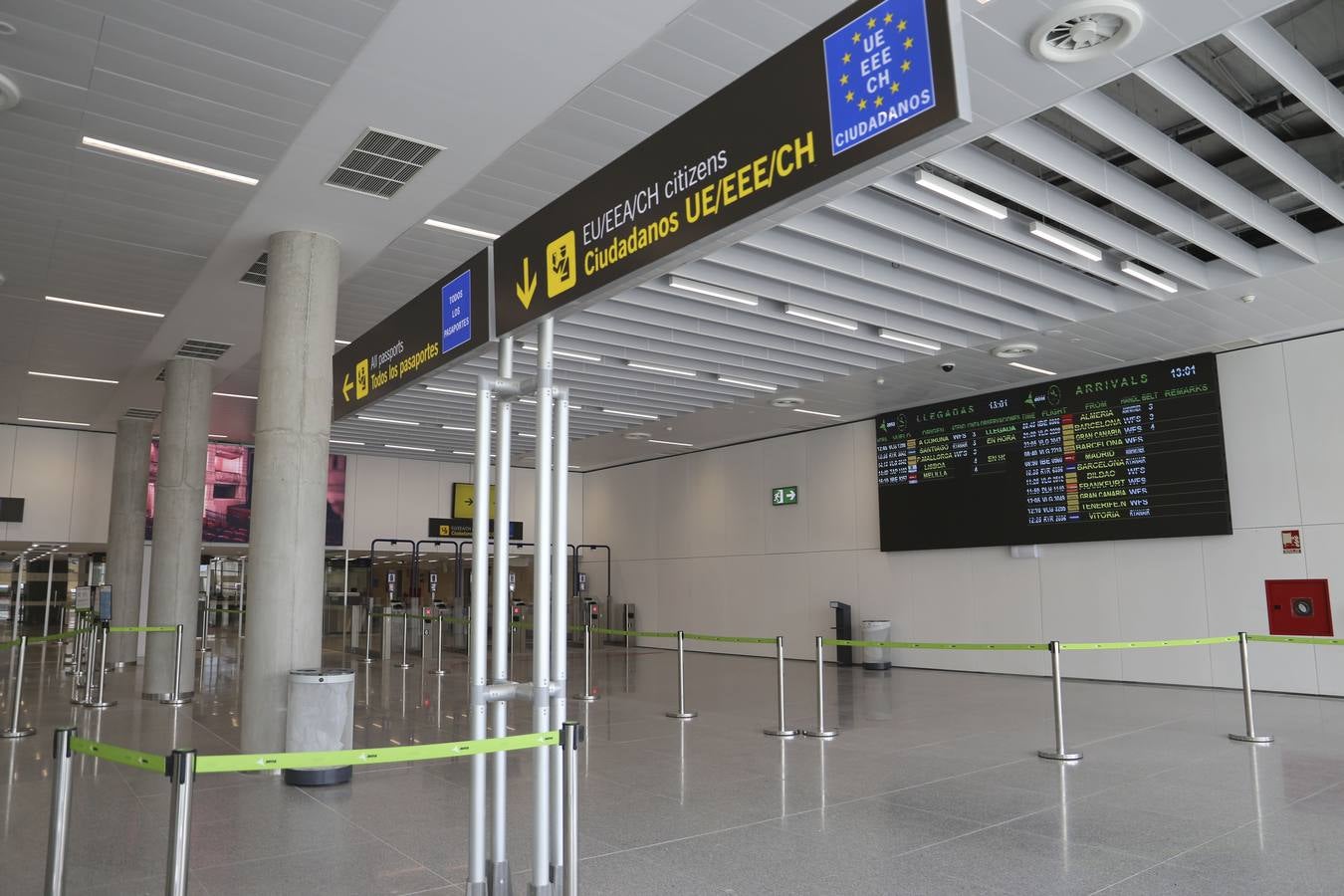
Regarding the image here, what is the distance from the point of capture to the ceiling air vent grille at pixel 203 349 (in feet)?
38.8

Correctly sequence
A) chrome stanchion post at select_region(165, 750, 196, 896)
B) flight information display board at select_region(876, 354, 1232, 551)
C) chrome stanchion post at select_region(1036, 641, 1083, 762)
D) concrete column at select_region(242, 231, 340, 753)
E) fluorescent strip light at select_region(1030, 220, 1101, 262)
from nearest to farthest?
chrome stanchion post at select_region(165, 750, 196, 896), chrome stanchion post at select_region(1036, 641, 1083, 762), concrete column at select_region(242, 231, 340, 753), fluorescent strip light at select_region(1030, 220, 1101, 262), flight information display board at select_region(876, 354, 1232, 551)

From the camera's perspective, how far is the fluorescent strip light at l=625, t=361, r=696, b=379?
1245 cm

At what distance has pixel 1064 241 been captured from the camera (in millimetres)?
8078

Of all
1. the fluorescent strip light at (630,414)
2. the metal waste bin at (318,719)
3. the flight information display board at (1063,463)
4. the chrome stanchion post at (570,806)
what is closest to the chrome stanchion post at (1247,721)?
the flight information display board at (1063,463)

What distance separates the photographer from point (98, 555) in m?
22.4

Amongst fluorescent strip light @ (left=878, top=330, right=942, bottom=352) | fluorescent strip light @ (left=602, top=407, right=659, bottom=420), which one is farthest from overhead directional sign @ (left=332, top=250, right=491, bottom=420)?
fluorescent strip light @ (left=602, top=407, right=659, bottom=420)

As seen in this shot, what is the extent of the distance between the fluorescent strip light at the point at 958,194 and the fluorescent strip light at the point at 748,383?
6185mm

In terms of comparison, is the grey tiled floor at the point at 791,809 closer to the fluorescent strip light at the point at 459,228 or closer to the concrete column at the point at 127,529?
the fluorescent strip light at the point at 459,228

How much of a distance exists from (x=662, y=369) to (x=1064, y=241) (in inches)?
237

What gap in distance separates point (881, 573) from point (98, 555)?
62.7ft

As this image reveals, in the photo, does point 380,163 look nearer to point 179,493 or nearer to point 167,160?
point 167,160

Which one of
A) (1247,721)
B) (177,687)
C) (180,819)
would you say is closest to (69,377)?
(177,687)

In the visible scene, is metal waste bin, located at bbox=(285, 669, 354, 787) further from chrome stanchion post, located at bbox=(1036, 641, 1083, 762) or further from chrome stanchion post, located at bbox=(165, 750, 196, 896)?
chrome stanchion post, located at bbox=(1036, 641, 1083, 762)

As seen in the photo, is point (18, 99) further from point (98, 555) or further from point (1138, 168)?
point (98, 555)
